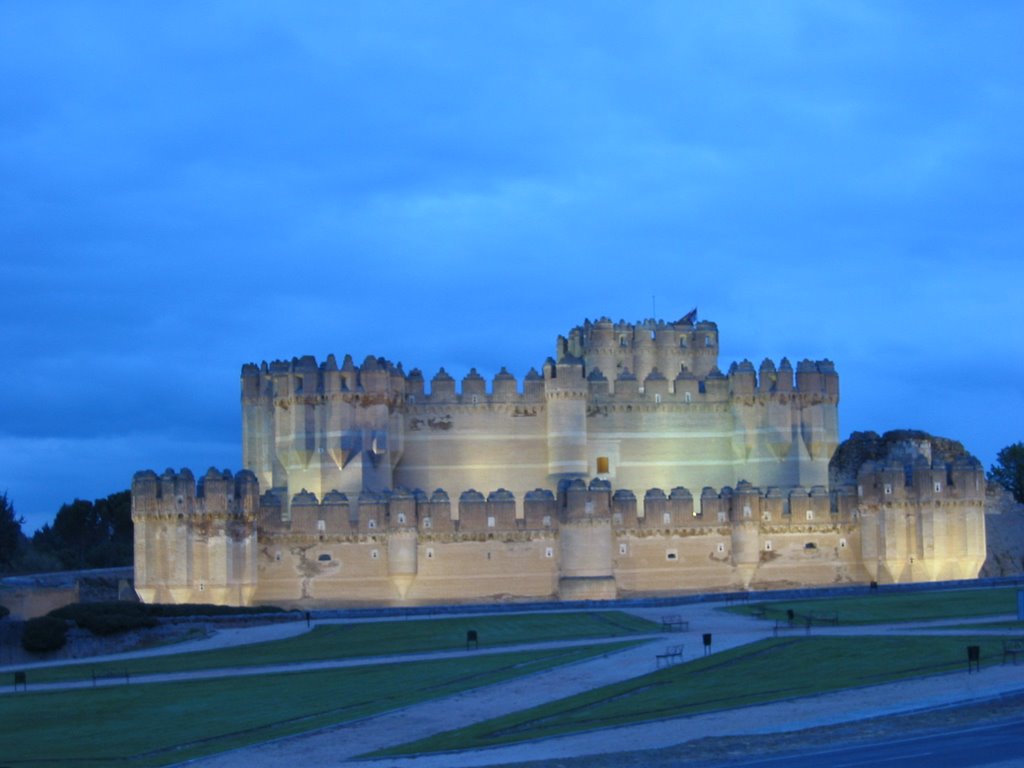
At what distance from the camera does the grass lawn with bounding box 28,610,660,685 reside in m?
50.1

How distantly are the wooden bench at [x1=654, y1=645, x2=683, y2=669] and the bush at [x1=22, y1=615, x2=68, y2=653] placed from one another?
2101 cm

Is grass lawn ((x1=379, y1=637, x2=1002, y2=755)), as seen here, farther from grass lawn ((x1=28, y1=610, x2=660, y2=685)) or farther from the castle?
the castle

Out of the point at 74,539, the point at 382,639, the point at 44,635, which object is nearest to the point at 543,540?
the point at 382,639

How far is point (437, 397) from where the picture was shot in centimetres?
7775

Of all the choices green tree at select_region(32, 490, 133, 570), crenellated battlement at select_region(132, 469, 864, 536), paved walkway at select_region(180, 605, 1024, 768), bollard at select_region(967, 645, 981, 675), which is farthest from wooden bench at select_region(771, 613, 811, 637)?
green tree at select_region(32, 490, 133, 570)

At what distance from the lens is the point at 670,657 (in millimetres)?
43688

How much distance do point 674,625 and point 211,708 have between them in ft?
55.4

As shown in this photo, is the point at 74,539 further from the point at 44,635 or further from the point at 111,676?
the point at 111,676

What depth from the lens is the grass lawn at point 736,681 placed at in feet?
115

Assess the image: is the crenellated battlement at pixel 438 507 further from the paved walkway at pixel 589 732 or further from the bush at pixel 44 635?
the paved walkway at pixel 589 732

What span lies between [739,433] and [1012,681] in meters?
43.6

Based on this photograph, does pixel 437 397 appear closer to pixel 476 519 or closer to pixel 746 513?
pixel 476 519

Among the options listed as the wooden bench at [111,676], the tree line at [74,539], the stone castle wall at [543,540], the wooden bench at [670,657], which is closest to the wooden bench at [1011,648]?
the wooden bench at [670,657]

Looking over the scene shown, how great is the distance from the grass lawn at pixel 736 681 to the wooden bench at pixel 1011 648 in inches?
8.9
